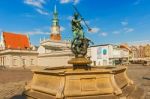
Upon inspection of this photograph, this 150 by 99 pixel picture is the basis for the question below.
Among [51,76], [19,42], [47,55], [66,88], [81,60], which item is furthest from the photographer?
[19,42]

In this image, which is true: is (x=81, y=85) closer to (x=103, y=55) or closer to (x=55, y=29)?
(x=103, y=55)

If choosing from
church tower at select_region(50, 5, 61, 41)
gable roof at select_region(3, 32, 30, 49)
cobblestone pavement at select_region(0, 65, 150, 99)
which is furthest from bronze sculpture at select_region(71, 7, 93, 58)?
church tower at select_region(50, 5, 61, 41)

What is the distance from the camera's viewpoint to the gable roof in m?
65.5

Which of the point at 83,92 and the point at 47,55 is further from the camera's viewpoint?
the point at 47,55

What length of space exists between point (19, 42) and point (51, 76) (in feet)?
208

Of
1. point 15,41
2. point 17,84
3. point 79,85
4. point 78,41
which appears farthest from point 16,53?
point 79,85

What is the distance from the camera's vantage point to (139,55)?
121312mm

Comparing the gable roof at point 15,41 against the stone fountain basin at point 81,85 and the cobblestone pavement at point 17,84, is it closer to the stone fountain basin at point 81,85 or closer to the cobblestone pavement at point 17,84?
the cobblestone pavement at point 17,84

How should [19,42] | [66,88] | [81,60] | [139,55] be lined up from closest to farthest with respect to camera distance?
1. [66,88]
2. [81,60]
3. [19,42]
4. [139,55]

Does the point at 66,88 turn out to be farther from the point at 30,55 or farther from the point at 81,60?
the point at 30,55

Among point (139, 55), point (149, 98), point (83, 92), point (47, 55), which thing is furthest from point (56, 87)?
point (139, 55)

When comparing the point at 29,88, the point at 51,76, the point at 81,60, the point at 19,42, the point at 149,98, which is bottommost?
the point at 149,98

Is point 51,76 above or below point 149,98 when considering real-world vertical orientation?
above

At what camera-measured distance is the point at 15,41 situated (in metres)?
67.3
